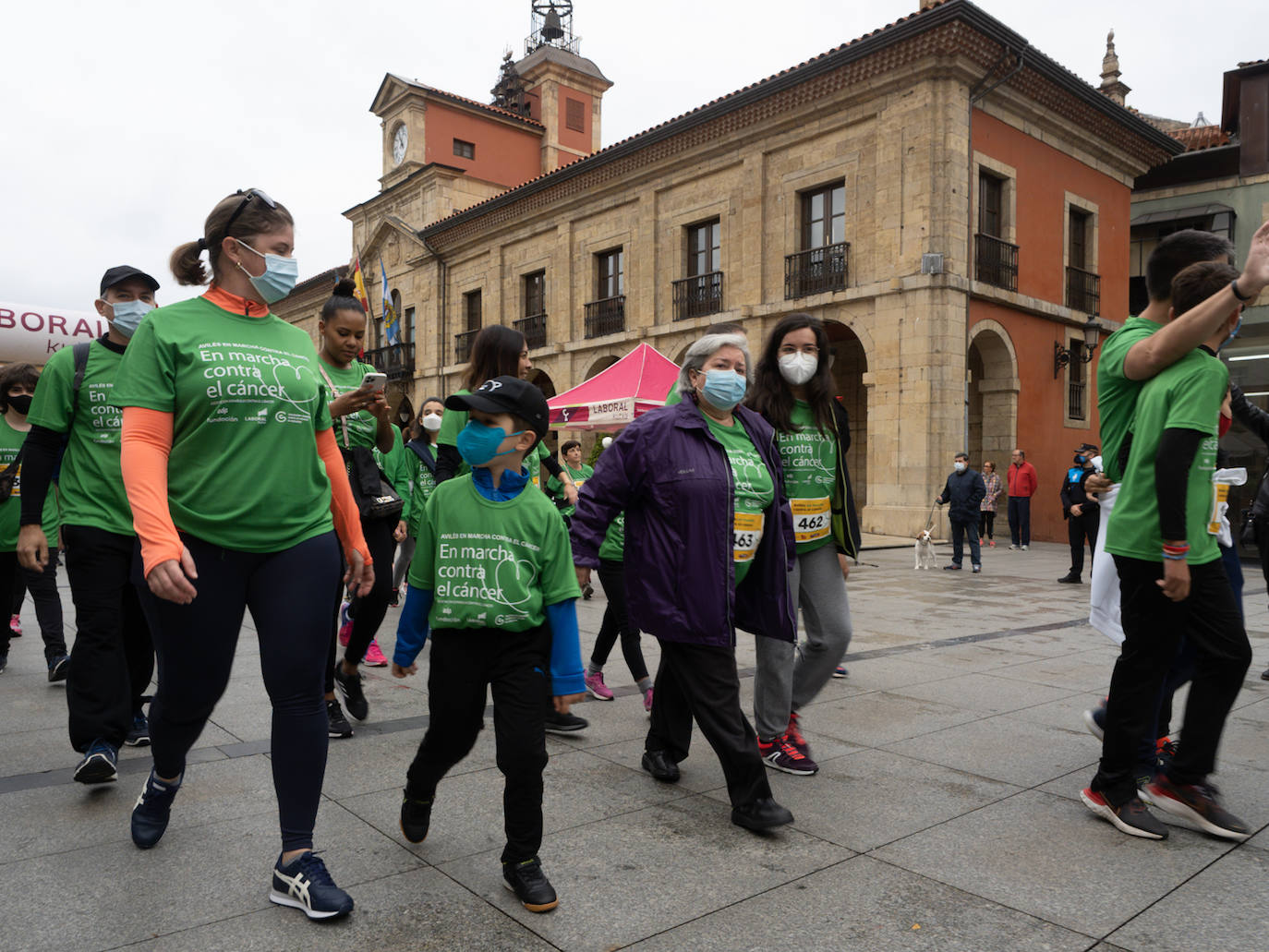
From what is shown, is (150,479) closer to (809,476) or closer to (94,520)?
(94,520)

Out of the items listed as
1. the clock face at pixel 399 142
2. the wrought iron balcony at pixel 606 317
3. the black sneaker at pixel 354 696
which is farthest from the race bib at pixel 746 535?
the clock face at pixel 399 142

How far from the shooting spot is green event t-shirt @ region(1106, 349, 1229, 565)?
305 cm

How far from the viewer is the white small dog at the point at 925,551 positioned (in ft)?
44.4

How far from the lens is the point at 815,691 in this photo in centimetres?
419

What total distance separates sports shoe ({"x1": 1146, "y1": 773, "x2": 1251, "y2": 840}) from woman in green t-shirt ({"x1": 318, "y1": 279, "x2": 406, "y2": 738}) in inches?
124

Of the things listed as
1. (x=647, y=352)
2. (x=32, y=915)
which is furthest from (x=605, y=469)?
(x=647, y=352)

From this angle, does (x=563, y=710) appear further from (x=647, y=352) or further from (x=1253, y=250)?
(x=647, y=352)

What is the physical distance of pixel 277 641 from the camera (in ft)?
8.56

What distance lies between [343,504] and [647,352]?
10.9m

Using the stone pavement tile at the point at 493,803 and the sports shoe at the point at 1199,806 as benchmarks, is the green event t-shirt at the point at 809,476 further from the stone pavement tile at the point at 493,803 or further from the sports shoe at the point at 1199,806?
the sports shoe at the point at 1199,806

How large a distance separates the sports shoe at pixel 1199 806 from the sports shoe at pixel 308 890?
2.69 metres

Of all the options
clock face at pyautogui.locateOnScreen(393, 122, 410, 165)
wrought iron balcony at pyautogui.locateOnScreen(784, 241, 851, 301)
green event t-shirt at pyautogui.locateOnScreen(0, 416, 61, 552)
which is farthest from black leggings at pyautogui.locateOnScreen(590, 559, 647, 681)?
clock face at pyautogui.locateOnScreen(393, 122, 410, 165)

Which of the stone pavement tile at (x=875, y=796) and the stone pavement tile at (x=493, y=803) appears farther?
the stone pavement tile at (x=875, y=796)

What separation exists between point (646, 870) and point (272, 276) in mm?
2115
